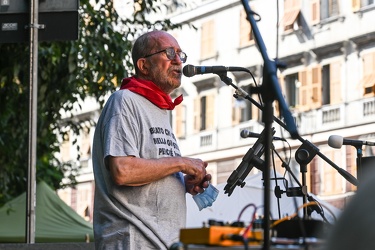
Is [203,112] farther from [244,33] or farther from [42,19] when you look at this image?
[42,19]

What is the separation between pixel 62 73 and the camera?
15812 mm

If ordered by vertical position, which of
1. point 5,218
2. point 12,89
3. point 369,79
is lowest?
point 5,218

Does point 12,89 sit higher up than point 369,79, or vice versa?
point 369,79

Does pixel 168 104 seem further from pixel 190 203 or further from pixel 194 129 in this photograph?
pixel 194 129

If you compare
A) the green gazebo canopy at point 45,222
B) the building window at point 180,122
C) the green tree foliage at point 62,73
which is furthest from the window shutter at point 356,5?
the green tree foliage at point 62,73

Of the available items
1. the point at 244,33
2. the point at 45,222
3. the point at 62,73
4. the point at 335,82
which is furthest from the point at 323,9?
the point at 62,73

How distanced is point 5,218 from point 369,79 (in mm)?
21365

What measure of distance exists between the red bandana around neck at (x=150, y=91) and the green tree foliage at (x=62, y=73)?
33.0 ft

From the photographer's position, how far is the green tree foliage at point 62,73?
15.3m

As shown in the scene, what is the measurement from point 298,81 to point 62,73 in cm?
2560

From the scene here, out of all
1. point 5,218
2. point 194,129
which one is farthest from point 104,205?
point 194,129

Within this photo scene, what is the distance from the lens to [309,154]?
6852mm

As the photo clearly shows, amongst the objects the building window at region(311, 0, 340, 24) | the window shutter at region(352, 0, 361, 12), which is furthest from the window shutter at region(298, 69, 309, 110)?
the window shutter at region(352, 0, 361, 12)

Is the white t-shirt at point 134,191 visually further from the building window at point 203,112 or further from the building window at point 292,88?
the building window at point 203,112
